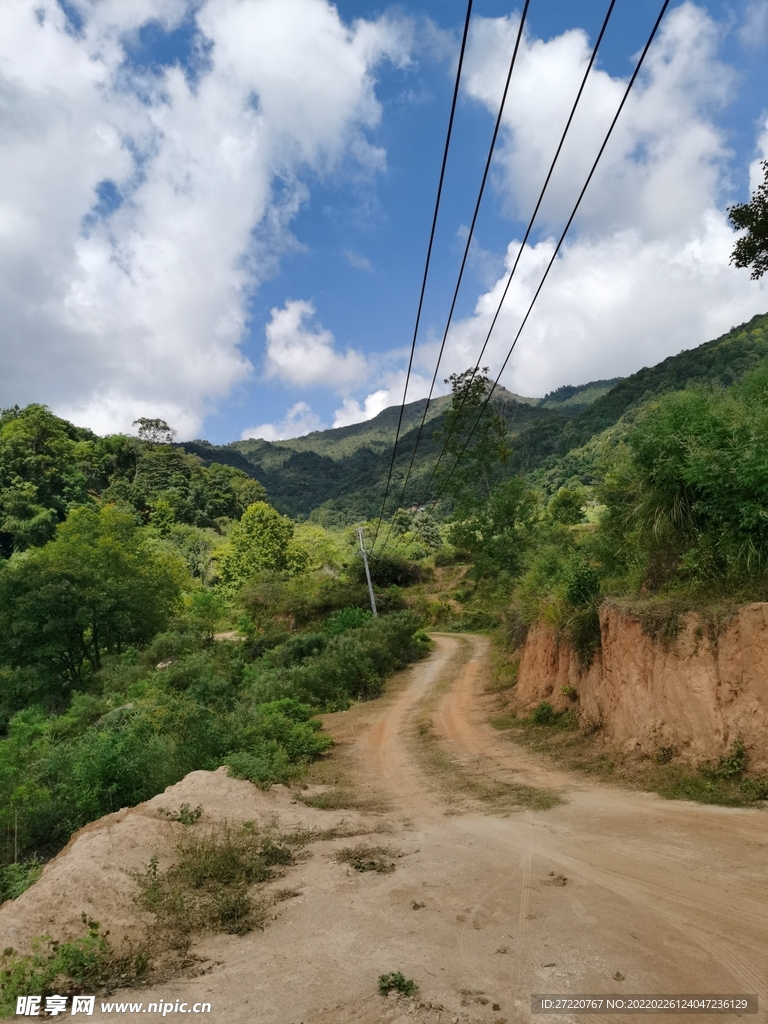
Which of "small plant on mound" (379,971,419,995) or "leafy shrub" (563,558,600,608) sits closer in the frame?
"small plant on mound" (379,971,419,995)

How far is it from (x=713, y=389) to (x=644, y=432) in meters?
2.39

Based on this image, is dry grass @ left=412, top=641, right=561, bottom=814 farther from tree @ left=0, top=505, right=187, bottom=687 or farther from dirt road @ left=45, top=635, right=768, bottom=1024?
tree @ left=0, top=505, right=187, bottom=687

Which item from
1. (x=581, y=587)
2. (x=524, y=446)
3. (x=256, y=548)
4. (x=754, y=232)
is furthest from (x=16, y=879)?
(x=524, y=446)

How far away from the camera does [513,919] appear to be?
17.6 feet

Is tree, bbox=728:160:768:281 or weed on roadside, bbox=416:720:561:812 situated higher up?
tree, bbox=728:160:768:281

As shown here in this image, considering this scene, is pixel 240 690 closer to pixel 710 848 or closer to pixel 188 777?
pixel 188 777

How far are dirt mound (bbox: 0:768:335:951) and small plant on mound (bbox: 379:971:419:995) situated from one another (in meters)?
2.58

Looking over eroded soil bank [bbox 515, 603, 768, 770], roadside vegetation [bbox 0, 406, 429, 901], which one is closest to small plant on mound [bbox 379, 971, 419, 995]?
roadside vegetation [bbox 0, 406, 429, 901]

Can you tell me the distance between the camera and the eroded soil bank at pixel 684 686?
333 inches

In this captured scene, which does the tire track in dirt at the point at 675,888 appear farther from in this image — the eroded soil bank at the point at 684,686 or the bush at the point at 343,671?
the bush at the point at 343,671

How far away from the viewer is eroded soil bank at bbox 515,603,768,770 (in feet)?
27.7

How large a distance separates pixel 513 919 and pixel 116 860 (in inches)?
175

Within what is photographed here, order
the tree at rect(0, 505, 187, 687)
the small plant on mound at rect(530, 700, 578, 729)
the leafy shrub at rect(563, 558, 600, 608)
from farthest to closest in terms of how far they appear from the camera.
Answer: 1. the tree at rect(0, 505, 187, 687)
2. the leafy shrub at rect(563, 558, 600, 608)
3. the small plant on mound at rect(530, 700, 578, 729)

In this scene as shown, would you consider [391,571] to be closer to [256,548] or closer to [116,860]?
[256,548]
